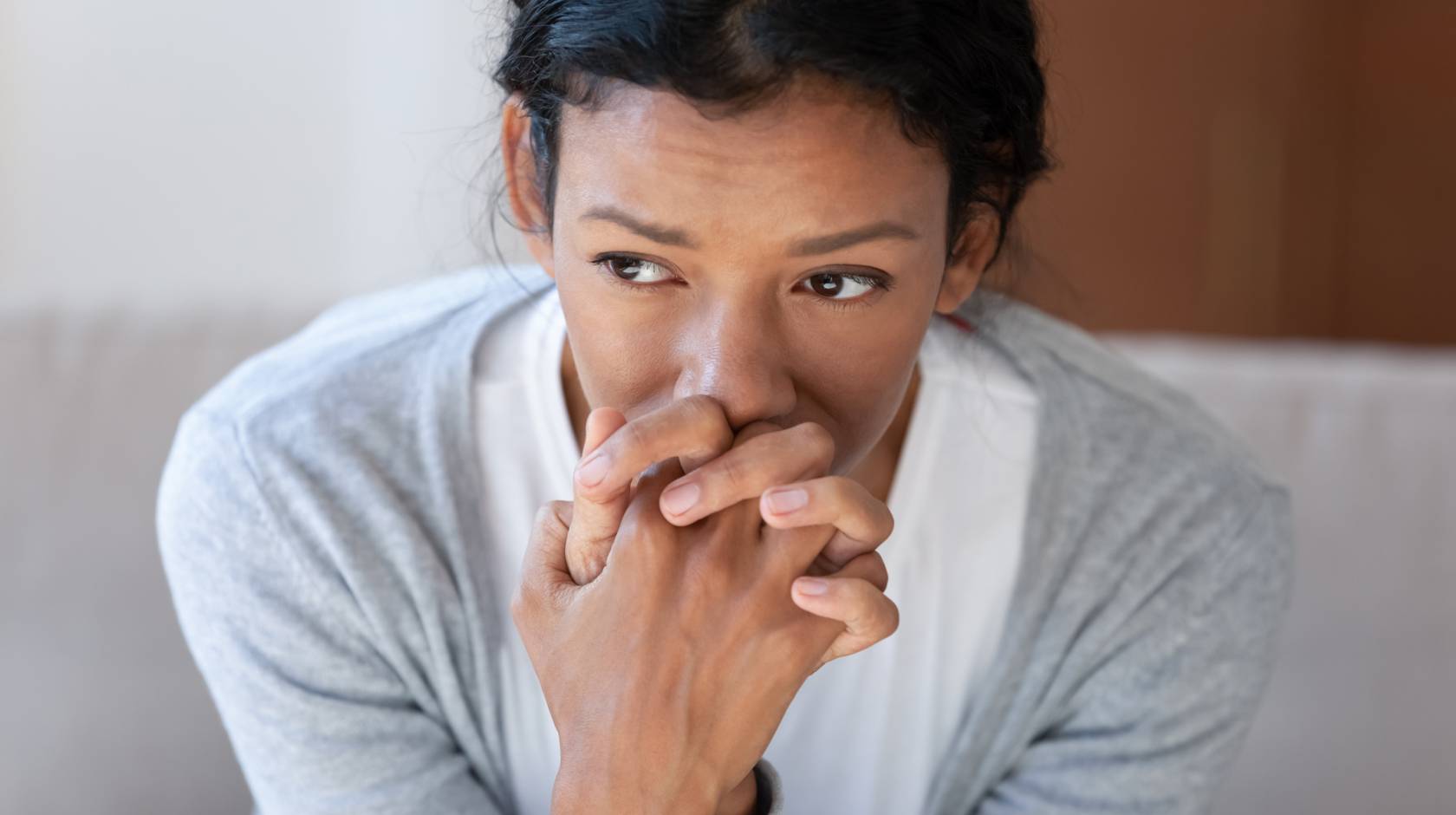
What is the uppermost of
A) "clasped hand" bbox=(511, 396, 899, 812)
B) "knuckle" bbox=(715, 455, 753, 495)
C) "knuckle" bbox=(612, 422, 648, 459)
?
"knuckle" bbox=(612, 422, 648, 459)

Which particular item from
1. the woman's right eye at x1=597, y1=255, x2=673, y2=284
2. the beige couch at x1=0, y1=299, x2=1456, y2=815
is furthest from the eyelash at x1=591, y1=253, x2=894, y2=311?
the beige couch at x1=0, y1=299, x2=1456, y2=815

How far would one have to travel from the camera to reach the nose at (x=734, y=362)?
2.93ft

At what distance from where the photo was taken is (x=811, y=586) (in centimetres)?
92

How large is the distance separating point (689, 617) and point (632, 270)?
23 centimetres

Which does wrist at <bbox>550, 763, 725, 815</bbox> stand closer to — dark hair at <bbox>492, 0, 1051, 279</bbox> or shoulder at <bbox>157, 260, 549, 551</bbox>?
shoulder at <bbox>157, 260, 549, 551</bbox>

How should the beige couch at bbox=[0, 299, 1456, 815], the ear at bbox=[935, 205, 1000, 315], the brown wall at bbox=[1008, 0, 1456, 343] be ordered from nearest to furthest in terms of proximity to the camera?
1. the ear at bbox=[935, 205, 1000, 315]
2. the beige couch at bbox=[0, 299, 1456, 815]
3. the brown wall at bbox=[1008, 0, 1456, 343]

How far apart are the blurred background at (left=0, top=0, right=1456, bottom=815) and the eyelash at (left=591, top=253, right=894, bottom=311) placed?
24 centimetres

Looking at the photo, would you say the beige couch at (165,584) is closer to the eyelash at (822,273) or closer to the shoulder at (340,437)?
the shoulder at (340,437)

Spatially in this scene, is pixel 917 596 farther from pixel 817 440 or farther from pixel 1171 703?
pixel 817 440

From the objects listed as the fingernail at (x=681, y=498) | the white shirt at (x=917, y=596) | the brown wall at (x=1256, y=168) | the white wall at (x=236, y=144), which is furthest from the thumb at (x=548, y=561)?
the brown wall at (x=1256, y=168)

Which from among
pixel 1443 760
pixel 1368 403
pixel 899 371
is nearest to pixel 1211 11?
pixel 1368 403

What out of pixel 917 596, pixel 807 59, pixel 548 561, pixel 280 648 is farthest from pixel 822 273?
pixel 280 648

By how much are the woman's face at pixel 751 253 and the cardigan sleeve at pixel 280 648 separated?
293 mm

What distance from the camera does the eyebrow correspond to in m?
0.88
